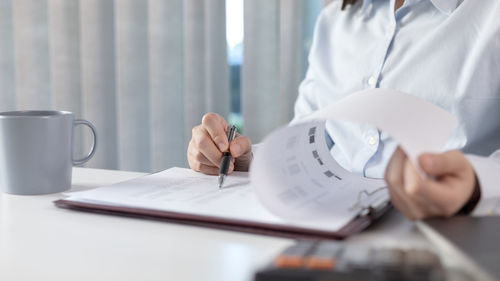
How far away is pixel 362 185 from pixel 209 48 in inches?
38.7

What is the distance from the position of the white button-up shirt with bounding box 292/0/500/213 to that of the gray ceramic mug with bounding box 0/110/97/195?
525 mm

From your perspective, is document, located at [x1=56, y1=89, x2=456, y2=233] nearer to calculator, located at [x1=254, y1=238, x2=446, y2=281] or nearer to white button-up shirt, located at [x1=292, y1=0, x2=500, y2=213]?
→ calculator, located at [x1=254, y1=238, x2=446, y2=281]

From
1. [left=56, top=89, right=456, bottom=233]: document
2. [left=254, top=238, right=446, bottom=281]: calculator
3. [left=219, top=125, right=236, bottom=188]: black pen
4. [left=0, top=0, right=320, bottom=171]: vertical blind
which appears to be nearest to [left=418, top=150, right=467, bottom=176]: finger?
[left=56, top=89, right=456, bottom=233]: document

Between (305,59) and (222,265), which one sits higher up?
(305,59)

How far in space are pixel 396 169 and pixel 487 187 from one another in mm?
112

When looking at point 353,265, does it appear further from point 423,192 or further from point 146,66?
point 146,66

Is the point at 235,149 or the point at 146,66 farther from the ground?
the point at 146,66

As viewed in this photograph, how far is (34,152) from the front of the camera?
2.10 ft

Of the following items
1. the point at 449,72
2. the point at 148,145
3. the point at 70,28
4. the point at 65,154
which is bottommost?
the point at 148,145

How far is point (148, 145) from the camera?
168 cm

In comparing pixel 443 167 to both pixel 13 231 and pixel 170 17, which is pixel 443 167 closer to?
pixel 13 231

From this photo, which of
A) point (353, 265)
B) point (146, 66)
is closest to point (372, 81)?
point (353, 265)

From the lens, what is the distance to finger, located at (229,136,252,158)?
76 centimetres

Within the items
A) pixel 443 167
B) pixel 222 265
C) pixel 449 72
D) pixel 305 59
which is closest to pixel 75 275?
pixel 222 265
